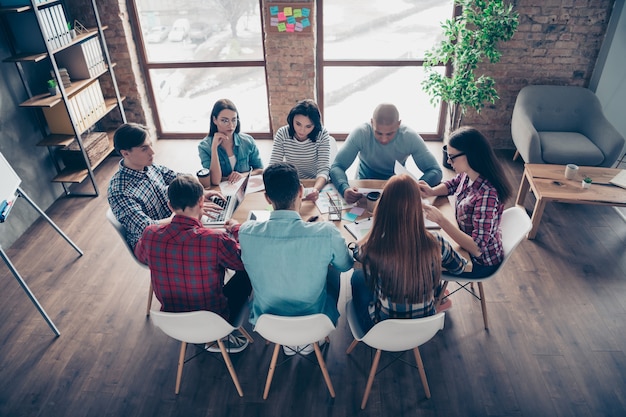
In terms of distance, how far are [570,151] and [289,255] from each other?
356cm

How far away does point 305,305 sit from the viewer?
7.31 feet

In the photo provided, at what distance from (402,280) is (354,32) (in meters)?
3.85

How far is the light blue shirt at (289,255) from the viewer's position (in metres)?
2.03

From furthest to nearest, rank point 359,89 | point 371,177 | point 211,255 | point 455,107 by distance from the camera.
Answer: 1. point 359,89
2. point 455,107
3. point 371,177
4. point 211,255

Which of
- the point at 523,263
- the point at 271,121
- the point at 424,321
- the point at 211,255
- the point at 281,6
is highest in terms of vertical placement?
the point at 281,6

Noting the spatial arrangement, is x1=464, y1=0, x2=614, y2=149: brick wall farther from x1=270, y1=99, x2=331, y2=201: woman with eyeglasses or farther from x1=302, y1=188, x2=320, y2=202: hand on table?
x1=302, y1=188, x2=320, y2=202: hand on table

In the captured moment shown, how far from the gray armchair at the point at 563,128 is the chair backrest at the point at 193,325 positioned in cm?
359

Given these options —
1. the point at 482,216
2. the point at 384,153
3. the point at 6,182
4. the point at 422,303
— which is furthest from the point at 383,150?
the point at 6,182

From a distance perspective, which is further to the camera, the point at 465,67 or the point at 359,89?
the point at 359,89

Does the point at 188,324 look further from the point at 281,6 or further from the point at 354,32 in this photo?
the point at 354,32

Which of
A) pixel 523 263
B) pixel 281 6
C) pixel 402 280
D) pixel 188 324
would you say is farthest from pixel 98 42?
pixel 523 263

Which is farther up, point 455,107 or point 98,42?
point 98,42

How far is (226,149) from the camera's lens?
334cm

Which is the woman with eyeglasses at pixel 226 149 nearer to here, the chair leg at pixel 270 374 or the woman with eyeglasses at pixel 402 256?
the chair leg at pixel 270 374
